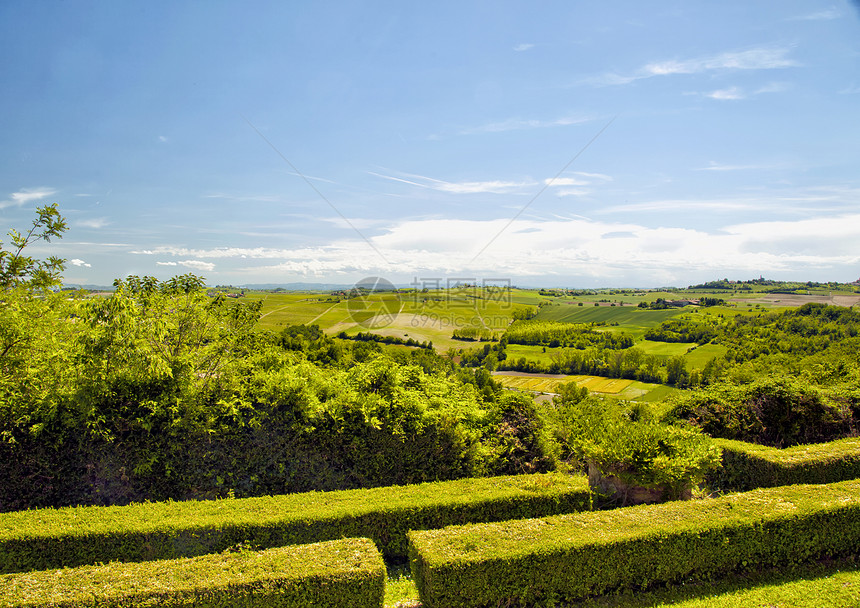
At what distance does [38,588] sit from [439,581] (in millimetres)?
5157

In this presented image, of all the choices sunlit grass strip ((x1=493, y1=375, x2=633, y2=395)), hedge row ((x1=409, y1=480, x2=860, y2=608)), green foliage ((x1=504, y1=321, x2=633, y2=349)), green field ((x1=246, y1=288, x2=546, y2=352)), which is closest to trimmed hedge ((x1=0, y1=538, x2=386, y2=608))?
hedge row ((x1=409, y1=480, x2=860, y2=608))

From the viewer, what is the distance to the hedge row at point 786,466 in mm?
9352

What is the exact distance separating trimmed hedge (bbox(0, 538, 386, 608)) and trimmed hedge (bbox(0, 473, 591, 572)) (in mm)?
734

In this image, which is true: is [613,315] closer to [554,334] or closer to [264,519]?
[554,334]

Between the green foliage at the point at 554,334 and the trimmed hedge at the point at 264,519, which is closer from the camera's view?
the trimmed hedge at the point at 264,519

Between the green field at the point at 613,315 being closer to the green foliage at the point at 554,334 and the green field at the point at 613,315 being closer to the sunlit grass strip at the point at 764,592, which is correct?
the green foliage at the point at 554,334

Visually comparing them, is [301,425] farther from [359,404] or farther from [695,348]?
[695,348]

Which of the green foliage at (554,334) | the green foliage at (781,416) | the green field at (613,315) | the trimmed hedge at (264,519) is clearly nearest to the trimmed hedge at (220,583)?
the trimmed hedge at (264,519)

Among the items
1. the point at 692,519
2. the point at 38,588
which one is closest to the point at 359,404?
the point at 38,588

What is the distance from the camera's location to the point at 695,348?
6856 centimetres

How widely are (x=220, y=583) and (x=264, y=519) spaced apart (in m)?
1.56

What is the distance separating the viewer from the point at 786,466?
9.32 m

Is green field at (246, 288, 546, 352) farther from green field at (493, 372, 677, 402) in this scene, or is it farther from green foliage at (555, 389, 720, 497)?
green foliage at (555, 389, 720, 497)

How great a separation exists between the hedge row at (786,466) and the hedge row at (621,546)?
69.9 inches
